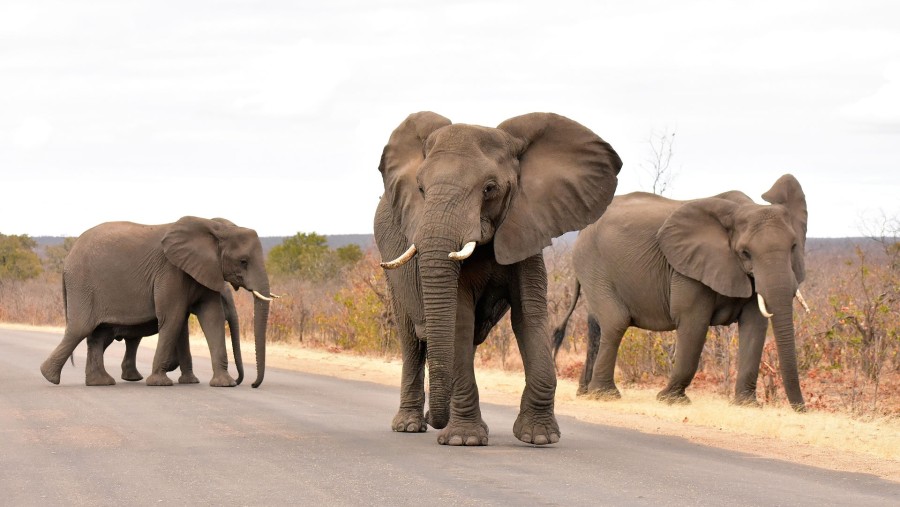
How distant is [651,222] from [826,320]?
13.8ft

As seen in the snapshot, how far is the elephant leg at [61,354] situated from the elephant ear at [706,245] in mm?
7858

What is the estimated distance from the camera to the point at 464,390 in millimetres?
10688

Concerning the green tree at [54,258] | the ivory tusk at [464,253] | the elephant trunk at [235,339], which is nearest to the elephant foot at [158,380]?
the elephant trunk at [235,339]

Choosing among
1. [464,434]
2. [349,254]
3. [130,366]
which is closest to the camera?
[464,434]

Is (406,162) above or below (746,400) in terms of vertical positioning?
above

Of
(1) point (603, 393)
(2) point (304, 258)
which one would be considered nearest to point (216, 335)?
(1) point (603, 393)

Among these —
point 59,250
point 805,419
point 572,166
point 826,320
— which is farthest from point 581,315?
point 59,250

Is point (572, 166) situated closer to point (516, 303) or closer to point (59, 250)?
point (516, 303)

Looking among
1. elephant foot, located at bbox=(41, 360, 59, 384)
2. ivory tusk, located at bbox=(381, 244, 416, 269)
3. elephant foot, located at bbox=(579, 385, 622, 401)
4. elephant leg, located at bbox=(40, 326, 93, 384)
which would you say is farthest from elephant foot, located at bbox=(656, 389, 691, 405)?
elephant foot, located at bbox=(41, 360, 59, 384)

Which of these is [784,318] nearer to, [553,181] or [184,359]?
[553,181]

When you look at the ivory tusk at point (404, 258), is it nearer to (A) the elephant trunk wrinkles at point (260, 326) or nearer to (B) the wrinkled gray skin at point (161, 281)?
(A) the elephant trunk wrinkles at point (260, 326)

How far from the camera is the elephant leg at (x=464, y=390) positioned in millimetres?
10688

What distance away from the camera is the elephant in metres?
10.0

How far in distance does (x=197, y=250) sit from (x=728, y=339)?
7.44 metres
